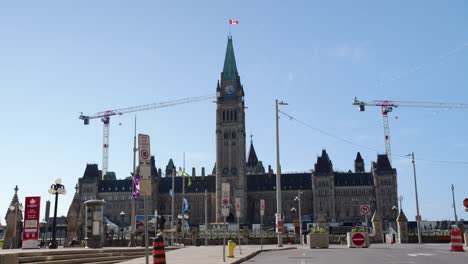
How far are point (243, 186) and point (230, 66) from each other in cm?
3756

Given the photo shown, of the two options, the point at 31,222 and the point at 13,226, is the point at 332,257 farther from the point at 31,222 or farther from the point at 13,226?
the point at 13,226

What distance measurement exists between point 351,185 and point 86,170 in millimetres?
89355

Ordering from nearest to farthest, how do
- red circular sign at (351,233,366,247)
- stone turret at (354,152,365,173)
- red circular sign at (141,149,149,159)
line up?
red circular sign at (141,149,149,159), red circular sign at (351,233,366,247), stone turret at (354,152,365,173)

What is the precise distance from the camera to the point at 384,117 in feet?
605

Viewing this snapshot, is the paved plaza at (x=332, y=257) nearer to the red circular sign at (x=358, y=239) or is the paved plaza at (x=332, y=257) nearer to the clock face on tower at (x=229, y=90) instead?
the red circular sign at (x=358, y=239)

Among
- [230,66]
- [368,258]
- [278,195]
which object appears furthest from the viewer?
[230,66]

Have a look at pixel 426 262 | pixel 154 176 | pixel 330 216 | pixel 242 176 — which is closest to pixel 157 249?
pixel 426 262

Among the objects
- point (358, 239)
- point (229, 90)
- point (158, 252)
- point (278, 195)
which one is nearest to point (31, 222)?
point (278, 195)

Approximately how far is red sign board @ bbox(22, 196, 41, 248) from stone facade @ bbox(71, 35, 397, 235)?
117937mm

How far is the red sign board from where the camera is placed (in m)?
30.2

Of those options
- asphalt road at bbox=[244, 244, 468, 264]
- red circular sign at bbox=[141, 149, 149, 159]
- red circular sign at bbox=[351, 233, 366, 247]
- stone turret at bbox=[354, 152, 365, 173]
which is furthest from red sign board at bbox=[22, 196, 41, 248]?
stone turret at bbox=[354, 152, 365, 173]

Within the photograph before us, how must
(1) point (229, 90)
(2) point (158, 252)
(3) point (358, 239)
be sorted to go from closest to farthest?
1. (2) point (158, 252)
2. (3) point (358, 239)
3. (1) point (229, 90)

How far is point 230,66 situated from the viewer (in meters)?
162

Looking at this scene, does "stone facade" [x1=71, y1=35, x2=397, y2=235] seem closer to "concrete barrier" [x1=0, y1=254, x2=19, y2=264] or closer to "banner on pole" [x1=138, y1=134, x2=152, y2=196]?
"banner on pole" [x1=138, y1=134, x2=152, y2=196]
